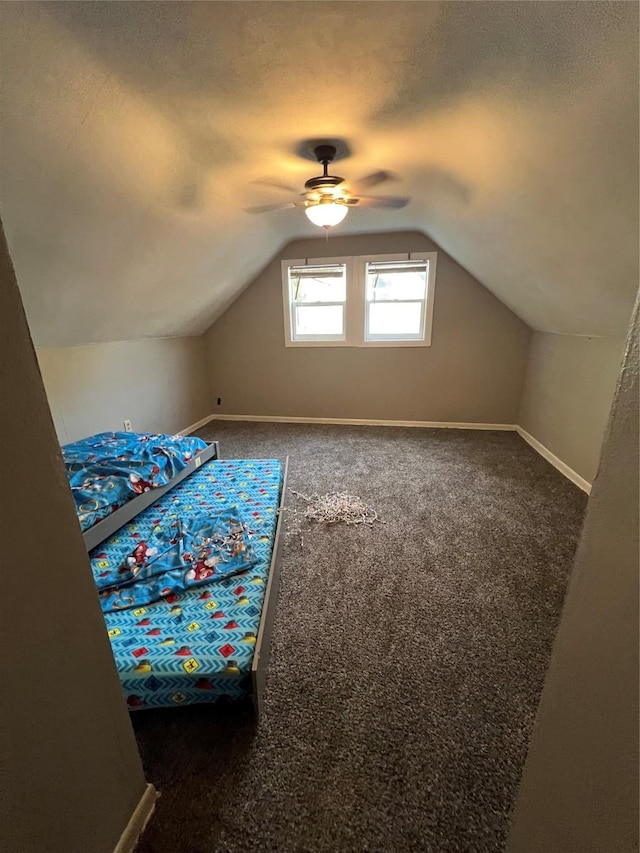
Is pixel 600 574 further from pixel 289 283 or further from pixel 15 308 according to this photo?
pixel 289 283

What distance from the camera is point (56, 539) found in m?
0.68

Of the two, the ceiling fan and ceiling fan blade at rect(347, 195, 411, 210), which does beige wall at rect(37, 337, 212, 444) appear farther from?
ceiling fan blade at rect(347, 195, 411, 210)

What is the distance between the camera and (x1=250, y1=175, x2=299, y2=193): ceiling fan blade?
7.55ft

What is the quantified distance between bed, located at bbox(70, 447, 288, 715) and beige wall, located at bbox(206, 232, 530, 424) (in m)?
2.32

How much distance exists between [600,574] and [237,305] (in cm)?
444

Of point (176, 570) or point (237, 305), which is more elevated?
point (237, 305)

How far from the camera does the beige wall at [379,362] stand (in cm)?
390

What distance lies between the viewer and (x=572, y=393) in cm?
309

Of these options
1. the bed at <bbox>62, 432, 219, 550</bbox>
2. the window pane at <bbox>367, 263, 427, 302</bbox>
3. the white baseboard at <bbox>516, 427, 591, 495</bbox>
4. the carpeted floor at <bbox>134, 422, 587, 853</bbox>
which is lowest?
the carpeted floor at <bbox>134, 422, 587, 853</bbox>

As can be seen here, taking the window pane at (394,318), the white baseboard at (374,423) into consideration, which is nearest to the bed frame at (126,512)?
the white baseboard at (374,423)

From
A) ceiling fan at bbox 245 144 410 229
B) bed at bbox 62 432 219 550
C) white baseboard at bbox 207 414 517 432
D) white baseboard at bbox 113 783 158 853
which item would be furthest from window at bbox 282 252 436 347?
white baseboard at bbox 113 783 158 853

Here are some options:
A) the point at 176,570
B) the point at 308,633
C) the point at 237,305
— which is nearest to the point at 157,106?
the point at 176,570

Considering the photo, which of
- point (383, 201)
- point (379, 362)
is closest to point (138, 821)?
point (383, 201)

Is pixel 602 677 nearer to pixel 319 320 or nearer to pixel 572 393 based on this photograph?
pixel 572 393
